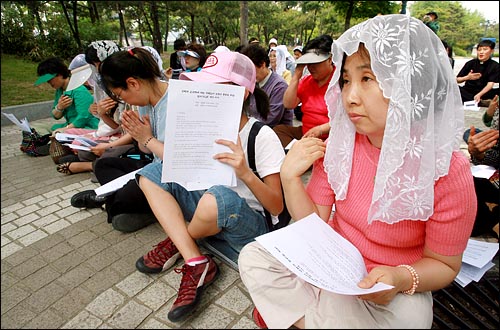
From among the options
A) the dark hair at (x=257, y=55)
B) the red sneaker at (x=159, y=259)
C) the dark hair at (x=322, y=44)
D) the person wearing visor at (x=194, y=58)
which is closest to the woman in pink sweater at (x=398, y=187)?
the red sneaker at (x=159, y=259)

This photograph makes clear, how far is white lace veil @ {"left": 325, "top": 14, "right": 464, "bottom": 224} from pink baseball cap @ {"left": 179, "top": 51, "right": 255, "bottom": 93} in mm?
573

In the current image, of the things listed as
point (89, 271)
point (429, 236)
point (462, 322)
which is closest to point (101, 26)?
point (89, 271)

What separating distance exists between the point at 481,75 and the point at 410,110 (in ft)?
18.4

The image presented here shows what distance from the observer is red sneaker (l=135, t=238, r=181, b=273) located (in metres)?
1.61

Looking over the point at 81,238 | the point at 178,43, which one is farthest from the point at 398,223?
the point at 178,43

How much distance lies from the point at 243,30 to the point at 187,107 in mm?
3251

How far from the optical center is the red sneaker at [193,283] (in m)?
1.27

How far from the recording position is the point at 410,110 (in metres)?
0.93

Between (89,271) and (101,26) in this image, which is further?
(101,26)

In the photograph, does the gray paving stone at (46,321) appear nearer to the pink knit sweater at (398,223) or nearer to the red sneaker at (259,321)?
the red sneaker at (259,321)

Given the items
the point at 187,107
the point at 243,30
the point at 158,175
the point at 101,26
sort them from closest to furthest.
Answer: the point at 187,107
the point at 158,175
the point at 101,26
the point at 243,30

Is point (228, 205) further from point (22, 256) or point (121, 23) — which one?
point (121, 23)

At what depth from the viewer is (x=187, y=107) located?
1.21 meters

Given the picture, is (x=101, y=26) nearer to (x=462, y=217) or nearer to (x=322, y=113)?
(x=322, y=113)
